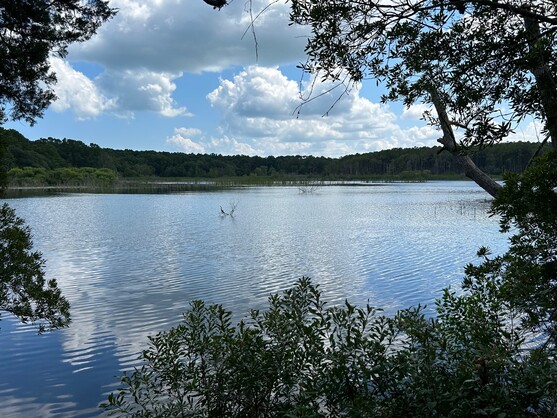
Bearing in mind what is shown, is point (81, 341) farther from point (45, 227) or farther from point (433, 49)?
point (45, 227)

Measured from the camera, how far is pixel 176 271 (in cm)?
1531

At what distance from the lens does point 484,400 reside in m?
2.92

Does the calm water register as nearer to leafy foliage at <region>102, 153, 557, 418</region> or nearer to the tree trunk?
leafy foliage at <region>102, 153, 557, 418</region>

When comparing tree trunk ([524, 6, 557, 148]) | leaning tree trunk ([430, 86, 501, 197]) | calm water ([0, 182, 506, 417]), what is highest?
tree trunk ([524, 6, 557, 148])

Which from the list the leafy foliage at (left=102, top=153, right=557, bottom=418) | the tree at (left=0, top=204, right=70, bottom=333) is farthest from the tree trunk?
the tree at (left=0, top=204, right=70, bottom=333)

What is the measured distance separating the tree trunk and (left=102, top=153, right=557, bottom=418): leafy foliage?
0.80 metres

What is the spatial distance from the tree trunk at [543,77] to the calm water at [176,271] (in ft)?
20.5

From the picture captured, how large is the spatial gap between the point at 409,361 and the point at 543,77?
93.9 inches

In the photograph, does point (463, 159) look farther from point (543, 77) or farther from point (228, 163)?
point (228, 163)

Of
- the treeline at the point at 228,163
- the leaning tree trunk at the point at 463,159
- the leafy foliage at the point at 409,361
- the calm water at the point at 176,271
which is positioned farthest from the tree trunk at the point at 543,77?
the treeline at the point at 228,163

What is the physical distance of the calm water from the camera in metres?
7.58

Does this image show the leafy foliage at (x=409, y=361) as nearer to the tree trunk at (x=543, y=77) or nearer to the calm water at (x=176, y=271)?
the tree trunk at (x=543, y=77)

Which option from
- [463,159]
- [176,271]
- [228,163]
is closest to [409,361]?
[463,159]

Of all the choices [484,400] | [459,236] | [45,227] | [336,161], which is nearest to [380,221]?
[459,236]
